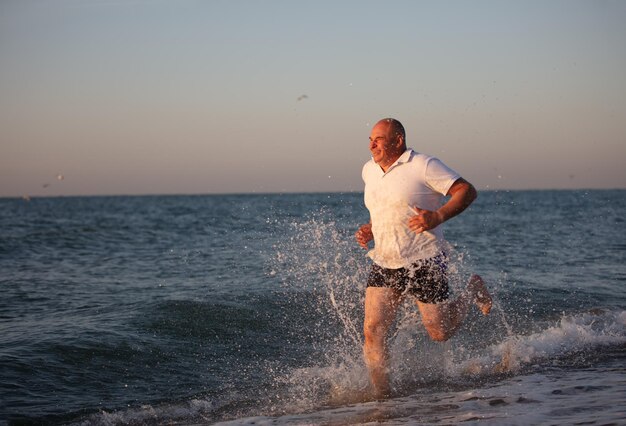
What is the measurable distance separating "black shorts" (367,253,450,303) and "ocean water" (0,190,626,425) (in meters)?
0.27

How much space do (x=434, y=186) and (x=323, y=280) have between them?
7.70 meters

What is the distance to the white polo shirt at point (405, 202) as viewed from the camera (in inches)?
221

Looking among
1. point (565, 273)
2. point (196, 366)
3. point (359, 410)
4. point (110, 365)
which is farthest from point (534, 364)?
point (565, 273)

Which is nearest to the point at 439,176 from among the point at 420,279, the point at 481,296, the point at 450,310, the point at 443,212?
the point at 443,212

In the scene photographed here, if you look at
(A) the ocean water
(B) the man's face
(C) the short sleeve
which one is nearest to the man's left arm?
(C) the short sleeve

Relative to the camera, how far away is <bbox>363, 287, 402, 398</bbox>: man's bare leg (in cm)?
596

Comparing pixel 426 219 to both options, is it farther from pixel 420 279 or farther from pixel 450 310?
pixel 450 310

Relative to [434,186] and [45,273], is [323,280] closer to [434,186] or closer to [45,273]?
[45,273]

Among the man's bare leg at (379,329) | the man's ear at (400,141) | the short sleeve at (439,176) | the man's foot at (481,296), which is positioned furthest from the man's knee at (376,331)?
the man's ear at (400,141)

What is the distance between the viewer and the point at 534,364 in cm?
720

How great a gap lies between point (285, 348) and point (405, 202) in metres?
3.54

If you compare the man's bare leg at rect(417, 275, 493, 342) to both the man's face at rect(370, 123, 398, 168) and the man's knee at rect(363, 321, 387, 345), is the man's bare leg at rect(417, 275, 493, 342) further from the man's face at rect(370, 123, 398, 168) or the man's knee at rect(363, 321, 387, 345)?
the man's face at rect(370, 123, 398, 168)

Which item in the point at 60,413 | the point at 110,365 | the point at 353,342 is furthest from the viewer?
the point at 353,342

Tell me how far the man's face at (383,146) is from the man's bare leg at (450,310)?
125 centimetres
